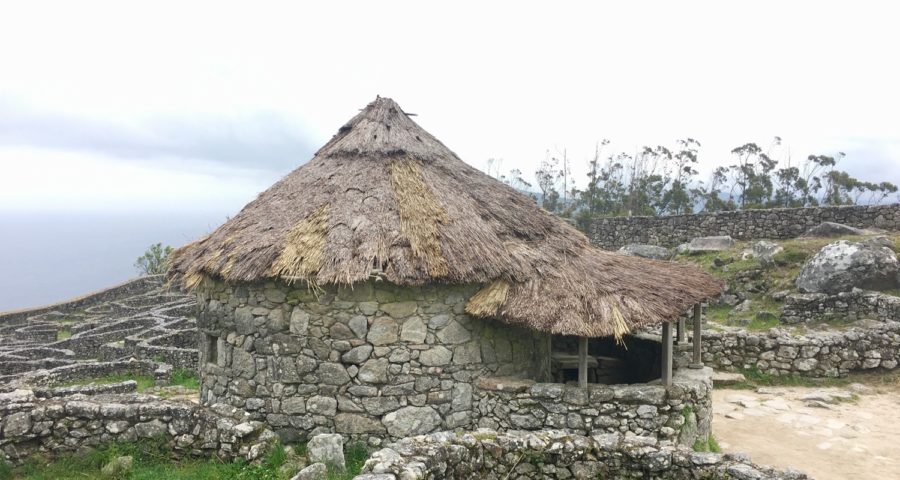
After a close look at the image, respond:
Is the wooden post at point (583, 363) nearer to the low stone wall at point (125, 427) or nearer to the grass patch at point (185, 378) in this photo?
the low stone wall at point (125, 427)

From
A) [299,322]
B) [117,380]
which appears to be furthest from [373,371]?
[117,380]

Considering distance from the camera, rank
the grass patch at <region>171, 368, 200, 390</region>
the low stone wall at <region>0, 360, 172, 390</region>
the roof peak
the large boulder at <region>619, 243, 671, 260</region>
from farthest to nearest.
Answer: the large boulder at <region>619, 243, 671, 260</region>, the low stone wall at <region>0, 360, 172, 390</region>, the grass patch at <region>171, 368, 200, 390</region>, the roof peak

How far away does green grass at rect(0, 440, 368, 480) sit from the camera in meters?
6.64

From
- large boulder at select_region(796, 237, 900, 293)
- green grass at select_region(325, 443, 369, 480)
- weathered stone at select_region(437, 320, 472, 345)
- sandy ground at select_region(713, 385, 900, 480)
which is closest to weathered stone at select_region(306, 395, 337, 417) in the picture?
green grass at select_region(325, 443, 369, 480)

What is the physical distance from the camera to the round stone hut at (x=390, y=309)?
7.89 metres

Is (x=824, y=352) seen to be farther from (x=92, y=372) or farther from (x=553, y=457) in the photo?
(x=92, y=372)

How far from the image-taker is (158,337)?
18344 mm

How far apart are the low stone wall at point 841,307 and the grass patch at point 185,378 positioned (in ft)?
50.4

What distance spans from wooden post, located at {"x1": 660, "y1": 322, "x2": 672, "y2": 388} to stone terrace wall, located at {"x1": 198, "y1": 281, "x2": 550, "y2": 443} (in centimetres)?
243

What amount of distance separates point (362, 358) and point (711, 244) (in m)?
18.3

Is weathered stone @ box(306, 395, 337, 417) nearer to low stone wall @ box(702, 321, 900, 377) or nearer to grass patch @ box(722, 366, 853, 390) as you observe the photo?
grass patch @ box(722, 366, 853, 390)

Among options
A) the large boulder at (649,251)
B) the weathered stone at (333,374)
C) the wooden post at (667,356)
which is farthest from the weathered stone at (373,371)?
the large boulder at (649,251)

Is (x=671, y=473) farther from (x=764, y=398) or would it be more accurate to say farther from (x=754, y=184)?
(x=754, y=184)

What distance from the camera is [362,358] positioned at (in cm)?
791
